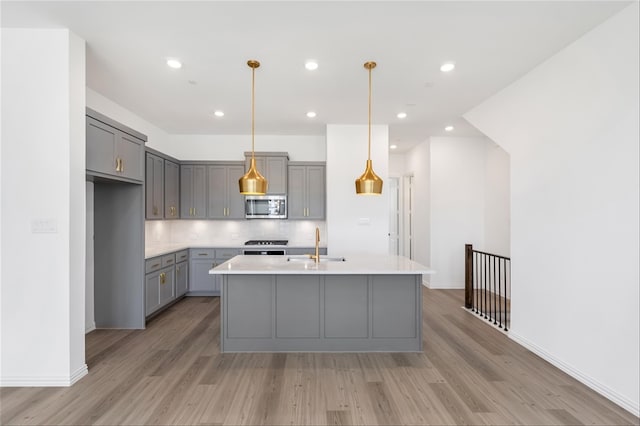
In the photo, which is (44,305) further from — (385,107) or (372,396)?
(385,107)

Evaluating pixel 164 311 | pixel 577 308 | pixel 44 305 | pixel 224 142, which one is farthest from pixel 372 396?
pixel 224 142

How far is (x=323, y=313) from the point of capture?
3268 millimetres

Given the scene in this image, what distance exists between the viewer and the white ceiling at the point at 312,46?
7.79 feet

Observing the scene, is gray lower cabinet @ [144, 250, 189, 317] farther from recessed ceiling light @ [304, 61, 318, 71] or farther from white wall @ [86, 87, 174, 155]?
recessed ceiling light @ [304, 61, 318, 71]

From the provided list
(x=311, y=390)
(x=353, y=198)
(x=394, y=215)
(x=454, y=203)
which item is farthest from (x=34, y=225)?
(x=394, y=215)

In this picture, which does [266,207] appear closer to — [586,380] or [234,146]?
[234,146]

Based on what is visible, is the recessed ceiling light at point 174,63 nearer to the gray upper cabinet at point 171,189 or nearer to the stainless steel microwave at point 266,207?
the gray upper cabinet at point 171,189

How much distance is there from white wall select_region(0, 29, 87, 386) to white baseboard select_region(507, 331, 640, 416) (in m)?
4.38

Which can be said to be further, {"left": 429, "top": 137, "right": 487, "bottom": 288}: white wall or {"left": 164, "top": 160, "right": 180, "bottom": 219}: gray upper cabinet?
{"left": 429, "top": 137, "right": 487, "bottom": 288}: white wall

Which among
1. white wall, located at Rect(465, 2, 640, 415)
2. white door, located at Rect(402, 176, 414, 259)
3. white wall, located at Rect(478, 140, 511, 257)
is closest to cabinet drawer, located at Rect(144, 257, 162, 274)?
white wall, located at Rect(465, 2, 640, 415)

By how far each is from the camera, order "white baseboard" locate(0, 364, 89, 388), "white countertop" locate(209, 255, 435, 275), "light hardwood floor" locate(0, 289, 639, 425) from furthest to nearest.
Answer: "white countertop" locate(209, 255, 435, 275) → "white baseboard" locate(0, 364, 89, 388) → "light hardwood floor" locate(0, 289, 639, 425)

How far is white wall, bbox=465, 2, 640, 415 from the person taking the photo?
7.75 ft

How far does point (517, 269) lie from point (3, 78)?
5365mm

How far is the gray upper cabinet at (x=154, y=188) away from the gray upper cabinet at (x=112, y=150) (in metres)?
0.61
